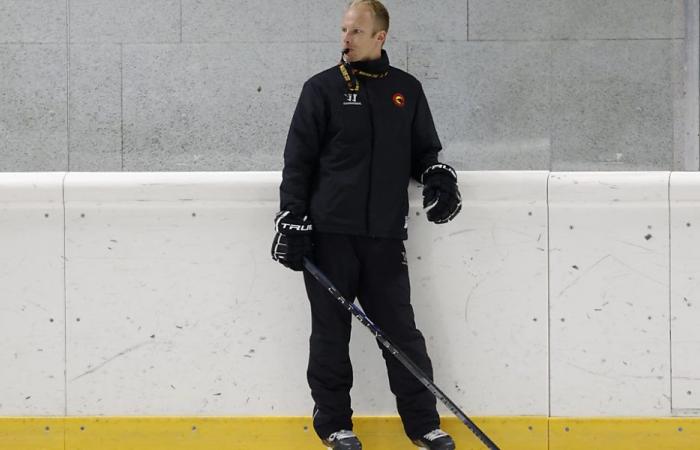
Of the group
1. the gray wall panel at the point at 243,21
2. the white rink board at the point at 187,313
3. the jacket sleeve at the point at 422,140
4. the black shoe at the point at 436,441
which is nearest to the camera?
the black shoe at the point at 436,441

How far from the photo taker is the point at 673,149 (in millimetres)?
7148

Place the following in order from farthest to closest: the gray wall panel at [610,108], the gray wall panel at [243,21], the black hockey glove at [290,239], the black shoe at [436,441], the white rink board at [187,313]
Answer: the gray wall panel at [243,21] < the gray wall panel at [610,108] < the white rink board at [187,313] < the black shoe at [436,441] < the black hockey glove at [290,239]

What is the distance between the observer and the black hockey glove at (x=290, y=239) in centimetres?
369

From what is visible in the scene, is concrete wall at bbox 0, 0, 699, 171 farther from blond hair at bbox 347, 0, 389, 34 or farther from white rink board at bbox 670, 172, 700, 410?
blond hair at bbox 347, 0, 389, 34

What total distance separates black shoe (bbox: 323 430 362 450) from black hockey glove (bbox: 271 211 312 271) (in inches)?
26.5

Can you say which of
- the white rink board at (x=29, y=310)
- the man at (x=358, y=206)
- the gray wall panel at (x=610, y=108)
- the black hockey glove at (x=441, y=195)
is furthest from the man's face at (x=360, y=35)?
the gray wall panel at (x=610, y=108)

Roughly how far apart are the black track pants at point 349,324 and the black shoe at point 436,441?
23 millimetres

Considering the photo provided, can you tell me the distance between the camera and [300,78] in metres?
7.26

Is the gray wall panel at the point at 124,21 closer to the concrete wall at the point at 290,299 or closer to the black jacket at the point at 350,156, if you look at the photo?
the concrete wall at the point at 290,299

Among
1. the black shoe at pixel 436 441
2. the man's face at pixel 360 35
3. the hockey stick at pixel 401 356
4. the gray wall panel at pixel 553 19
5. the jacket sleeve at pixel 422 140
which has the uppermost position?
the gray wall panel at pixel 553 19

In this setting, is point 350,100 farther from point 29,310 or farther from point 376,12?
point 29,310

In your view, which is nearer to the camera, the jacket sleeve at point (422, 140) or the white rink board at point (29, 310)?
the jacket sleeve at point (422, 140)

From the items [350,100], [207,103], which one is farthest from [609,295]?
[207,103]

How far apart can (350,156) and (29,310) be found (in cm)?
150
